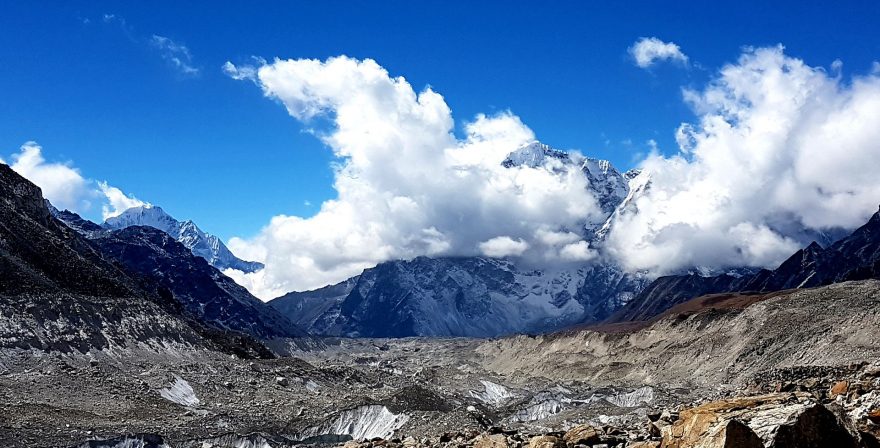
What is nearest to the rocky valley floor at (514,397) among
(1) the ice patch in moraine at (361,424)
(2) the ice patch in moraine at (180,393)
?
(1) the ice patch in moraine at (361,424)

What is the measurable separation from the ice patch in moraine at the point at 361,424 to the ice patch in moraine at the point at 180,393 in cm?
2386

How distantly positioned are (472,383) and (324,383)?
1033 inches

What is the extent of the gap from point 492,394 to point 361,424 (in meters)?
50.3

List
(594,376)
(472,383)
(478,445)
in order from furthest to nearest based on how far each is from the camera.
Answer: (594,376), (472,383), (478,445)

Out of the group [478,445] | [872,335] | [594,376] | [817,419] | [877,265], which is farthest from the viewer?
[877,265]

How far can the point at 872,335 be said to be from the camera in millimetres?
81562

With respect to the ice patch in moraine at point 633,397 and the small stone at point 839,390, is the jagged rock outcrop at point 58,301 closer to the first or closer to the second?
the ice patch in moraine at point 633,397

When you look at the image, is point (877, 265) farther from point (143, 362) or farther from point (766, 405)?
point (766, 405)

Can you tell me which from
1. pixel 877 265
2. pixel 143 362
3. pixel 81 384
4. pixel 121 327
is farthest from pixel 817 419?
pixel 877 265

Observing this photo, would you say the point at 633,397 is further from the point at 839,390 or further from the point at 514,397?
the point at 839,390

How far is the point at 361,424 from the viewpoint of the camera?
63.8m

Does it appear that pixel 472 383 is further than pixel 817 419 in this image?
Yes

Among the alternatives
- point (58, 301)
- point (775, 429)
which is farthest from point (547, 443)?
point (58, 301)

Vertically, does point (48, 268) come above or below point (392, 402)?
above
